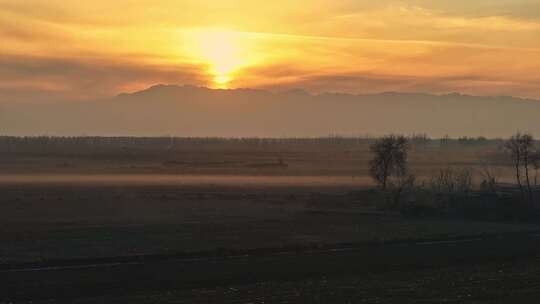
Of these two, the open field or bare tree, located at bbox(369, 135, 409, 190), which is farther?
bare tree, located at bbox(369, 135, 409, 190)

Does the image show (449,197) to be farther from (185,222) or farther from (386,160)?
(185,222)

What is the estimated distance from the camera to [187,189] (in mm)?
86438

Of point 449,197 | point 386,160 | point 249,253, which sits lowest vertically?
point 249,253

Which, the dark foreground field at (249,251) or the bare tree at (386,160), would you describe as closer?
the dark foreground field at (249,251)

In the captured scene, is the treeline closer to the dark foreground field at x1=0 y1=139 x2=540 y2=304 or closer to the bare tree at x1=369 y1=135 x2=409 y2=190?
the bare tree at x1=369 y1=135 x2=409 y2=190

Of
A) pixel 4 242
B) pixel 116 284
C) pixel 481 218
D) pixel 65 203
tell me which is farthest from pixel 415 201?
pixel 116 284

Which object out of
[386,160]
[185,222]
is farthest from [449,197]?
[185,222]

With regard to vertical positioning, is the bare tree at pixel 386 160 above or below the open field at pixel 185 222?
above

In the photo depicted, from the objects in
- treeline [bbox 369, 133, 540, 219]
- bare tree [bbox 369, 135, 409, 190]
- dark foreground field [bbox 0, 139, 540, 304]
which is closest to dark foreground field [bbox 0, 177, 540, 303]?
dark foreground field [bbox 0, 139, 540, 304]

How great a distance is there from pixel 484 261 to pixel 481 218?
89.7 ft

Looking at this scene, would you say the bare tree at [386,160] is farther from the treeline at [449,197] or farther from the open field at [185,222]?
the open field at [185,222]

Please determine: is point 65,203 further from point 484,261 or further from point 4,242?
point 484,261

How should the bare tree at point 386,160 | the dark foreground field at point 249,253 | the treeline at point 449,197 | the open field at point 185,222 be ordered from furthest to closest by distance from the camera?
the bare tree at point 386,160 < the treeline at point 449,197 < the open field at point 185,222 < the dark foreground field at point 249,253

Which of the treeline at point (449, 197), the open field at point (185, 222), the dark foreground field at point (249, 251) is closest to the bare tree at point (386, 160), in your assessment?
the treeline at point (449, 197)
